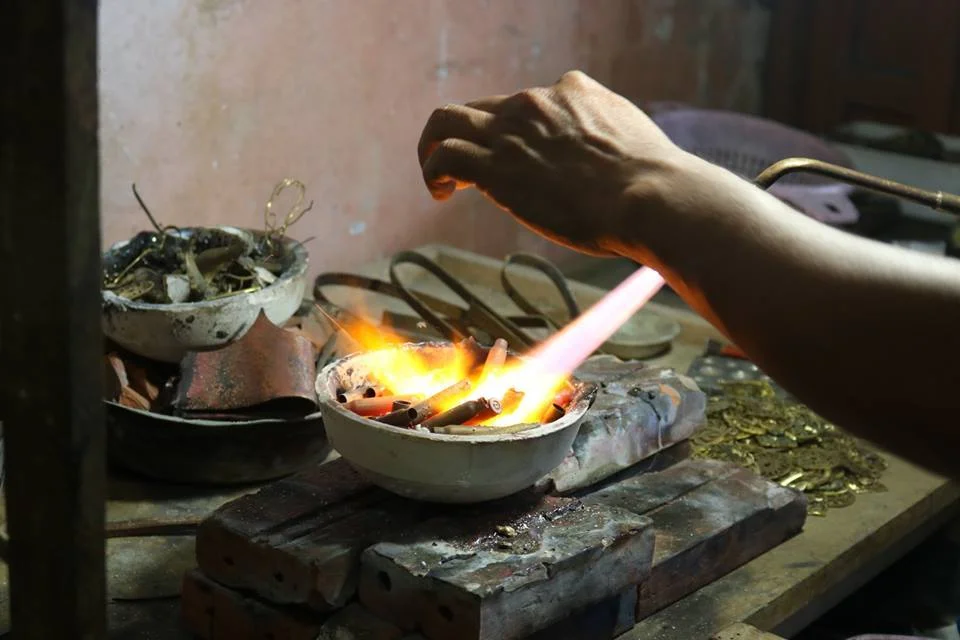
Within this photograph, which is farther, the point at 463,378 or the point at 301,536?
the point at 463,378

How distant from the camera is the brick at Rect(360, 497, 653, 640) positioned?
1.76 meters

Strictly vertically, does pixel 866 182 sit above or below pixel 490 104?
below

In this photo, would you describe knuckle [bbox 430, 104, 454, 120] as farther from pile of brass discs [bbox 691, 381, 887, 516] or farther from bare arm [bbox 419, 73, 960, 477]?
pile of brass discs [bbox 691, 381, 887, 516]

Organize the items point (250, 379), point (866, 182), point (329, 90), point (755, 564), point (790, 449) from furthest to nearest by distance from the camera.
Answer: point (329, 90), point (790, 449), point (250, 379), point (755, 564), point (866, 182)

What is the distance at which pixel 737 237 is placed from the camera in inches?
57.1

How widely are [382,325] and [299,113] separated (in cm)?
90

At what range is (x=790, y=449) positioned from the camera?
A: 2850mm

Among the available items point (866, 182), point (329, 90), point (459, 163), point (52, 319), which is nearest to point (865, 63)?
point (329, 90)

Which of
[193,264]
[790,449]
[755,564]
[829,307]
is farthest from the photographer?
[790,449]

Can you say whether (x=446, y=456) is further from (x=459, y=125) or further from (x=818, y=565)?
(x=818, y=565)

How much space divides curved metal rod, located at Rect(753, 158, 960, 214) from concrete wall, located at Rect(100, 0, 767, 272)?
6.16ft

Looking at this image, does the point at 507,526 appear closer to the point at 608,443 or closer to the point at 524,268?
the point at 608,443

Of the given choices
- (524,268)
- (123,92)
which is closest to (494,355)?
(123,92)

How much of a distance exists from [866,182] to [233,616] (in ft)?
4.05
